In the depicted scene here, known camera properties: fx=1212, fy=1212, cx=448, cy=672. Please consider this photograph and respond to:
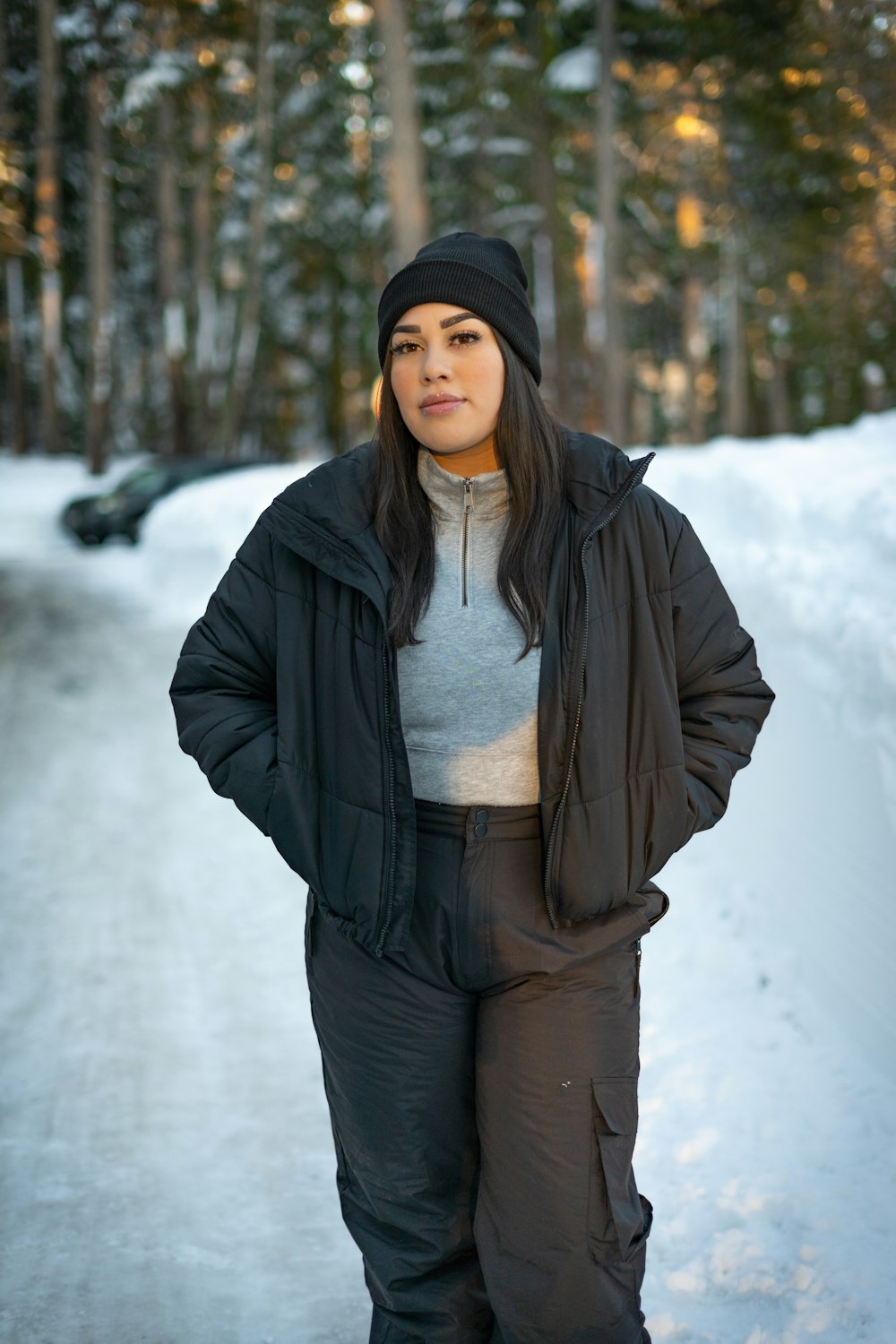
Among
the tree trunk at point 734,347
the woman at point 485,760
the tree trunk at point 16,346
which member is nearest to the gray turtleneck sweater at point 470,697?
the woman at point 485,760

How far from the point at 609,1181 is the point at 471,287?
167 centimetres

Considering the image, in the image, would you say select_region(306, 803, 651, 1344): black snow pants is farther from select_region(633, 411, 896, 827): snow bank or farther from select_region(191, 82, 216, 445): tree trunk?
select_region(191, 82, 216, 445): tree trunk

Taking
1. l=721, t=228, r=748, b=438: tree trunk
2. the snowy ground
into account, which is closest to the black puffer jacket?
the snowy ground

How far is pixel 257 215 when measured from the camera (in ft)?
72.9

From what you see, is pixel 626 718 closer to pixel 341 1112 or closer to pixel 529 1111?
pixel 529 1111

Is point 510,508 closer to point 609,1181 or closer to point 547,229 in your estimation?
point 609,1181

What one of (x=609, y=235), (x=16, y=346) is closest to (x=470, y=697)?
(x=609, y=235)

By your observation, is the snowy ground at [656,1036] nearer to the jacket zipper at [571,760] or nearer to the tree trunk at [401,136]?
the jacket zipper at [571,760]

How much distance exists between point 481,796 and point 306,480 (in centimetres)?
71

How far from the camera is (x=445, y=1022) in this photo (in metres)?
2.29

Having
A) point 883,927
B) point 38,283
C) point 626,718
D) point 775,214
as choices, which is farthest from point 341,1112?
point 38,283

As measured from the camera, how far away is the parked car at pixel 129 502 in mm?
17156

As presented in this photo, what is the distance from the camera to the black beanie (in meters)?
2.27

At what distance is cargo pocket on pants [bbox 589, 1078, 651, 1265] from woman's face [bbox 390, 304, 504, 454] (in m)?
1.23
